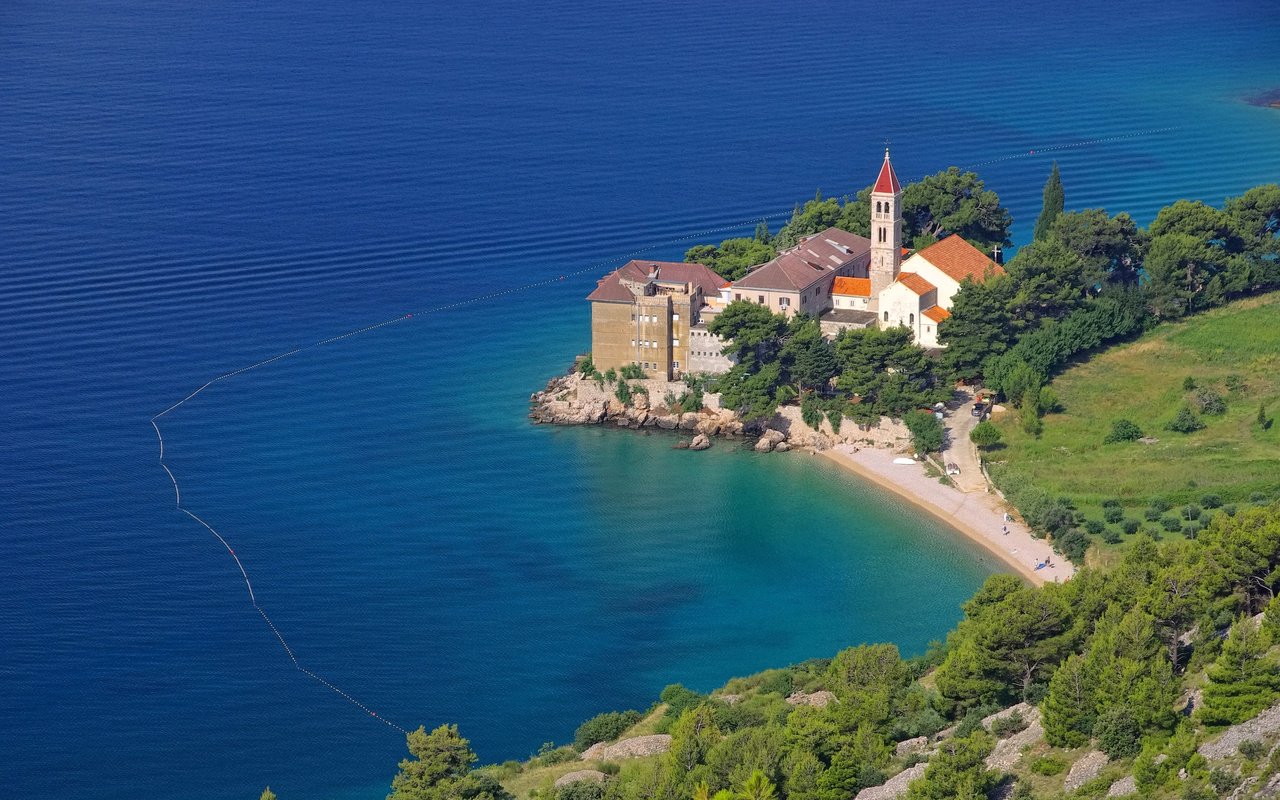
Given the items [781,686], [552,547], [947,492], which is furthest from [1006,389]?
[781,686]

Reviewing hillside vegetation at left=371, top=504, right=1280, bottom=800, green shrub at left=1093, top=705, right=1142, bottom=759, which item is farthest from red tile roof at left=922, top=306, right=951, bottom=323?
green shrub at left=1093, top=705, right=1142, bottom=759

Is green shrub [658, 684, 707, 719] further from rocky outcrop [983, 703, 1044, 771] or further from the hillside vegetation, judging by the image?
rocky outcrop [983, 703, 1044, 771]

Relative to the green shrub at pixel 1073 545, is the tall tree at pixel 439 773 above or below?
below

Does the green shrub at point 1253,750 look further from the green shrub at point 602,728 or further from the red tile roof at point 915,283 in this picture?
the red tile roof at point 915,283

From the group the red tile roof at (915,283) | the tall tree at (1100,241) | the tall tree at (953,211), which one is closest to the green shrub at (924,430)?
the red tile roof at (915,283)

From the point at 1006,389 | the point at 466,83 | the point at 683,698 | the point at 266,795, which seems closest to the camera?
the point at 266,795

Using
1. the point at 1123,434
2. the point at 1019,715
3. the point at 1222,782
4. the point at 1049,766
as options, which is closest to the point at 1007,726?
Result: the point at 1019,715

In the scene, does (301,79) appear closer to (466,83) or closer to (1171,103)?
(466,83)
